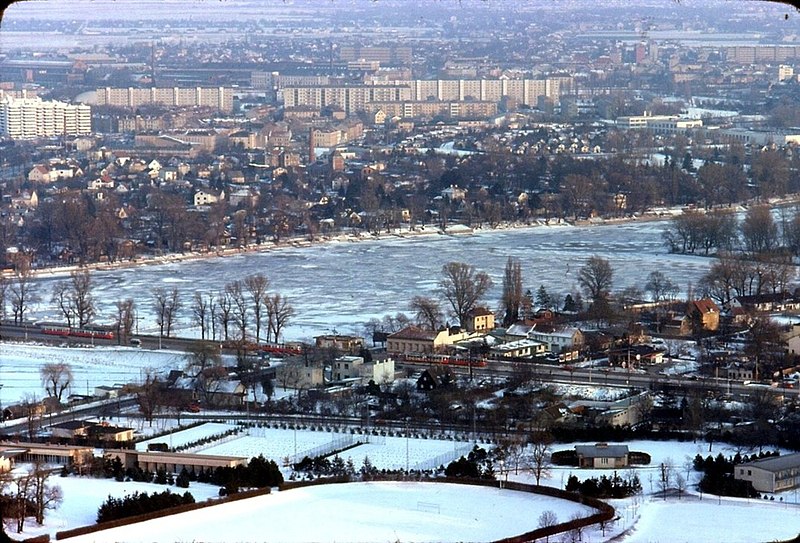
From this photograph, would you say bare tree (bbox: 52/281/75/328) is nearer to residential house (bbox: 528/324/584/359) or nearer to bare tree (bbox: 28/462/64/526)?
residential house (bbox: 528/324/584/359)

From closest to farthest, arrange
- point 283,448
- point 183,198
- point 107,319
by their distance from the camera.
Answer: point 283,448 → point 107,319 → point 183,198

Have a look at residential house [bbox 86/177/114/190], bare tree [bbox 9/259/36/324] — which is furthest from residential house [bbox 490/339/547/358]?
residential house [bbox 86/177/114/190]

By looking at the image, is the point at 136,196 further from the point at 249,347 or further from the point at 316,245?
the point at 249,347

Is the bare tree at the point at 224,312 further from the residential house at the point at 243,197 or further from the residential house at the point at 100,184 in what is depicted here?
the residential house at the point at 100,184

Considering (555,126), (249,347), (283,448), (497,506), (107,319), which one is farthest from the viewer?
(555,126)

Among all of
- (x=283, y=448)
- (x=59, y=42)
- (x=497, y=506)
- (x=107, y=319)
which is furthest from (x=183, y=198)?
(x=59, y=42)

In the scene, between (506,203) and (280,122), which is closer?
(506,203)
